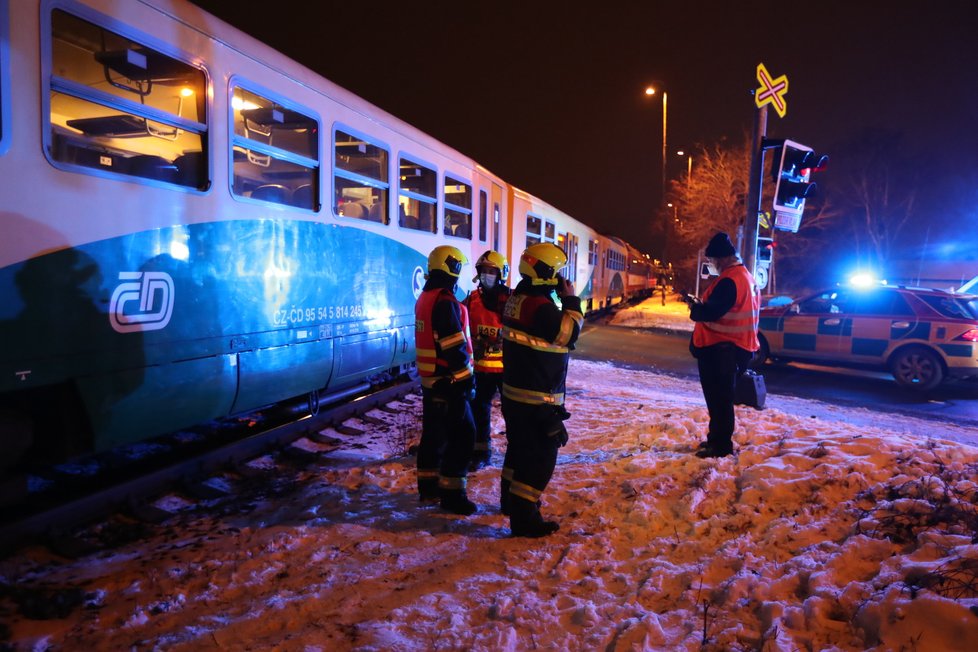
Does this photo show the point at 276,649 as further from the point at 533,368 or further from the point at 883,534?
the point at 883,534

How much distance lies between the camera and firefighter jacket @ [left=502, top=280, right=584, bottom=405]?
12.1 ft

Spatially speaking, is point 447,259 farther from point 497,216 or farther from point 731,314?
point 497,216

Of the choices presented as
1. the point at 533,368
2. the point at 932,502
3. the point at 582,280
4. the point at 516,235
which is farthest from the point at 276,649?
the point at 582,280

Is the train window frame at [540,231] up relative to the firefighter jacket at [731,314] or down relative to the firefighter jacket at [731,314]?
up

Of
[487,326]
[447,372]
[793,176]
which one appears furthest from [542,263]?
[793,176]

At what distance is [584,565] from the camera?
350cm

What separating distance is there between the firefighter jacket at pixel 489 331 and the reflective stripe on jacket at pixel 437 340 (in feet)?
1.91

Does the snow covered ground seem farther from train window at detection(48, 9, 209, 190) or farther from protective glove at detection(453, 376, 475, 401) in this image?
train window at detection(48, 9, 209, 190)

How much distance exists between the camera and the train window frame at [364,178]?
5.95 meters

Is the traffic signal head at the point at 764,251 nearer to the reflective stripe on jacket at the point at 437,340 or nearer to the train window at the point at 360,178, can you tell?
the train window at the point at 360,178

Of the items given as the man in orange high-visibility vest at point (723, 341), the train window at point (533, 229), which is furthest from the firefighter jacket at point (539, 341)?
the train window at point (533, 229)

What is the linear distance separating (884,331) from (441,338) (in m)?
9.20

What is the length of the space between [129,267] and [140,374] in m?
0.69

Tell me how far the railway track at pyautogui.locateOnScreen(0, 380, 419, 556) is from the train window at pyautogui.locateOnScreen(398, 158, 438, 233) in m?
2.55
